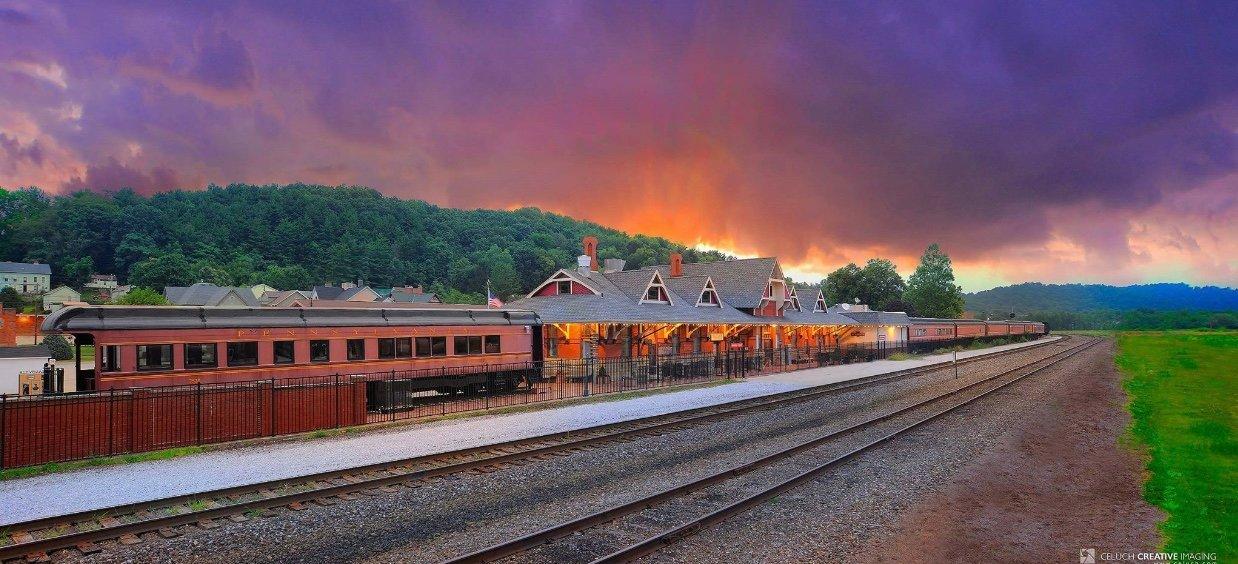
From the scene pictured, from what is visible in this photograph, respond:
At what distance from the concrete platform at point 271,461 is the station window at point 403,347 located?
14.8 feet

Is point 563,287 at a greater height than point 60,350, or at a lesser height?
greater

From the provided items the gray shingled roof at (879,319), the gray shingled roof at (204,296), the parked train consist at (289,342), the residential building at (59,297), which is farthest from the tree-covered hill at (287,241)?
the parked train consist at (289,342)

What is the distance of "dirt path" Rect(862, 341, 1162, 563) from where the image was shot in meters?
9.57

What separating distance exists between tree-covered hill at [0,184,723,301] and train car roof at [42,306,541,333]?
100m

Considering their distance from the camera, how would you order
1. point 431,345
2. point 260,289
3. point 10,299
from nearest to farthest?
point 431,345 < point 10,299 < point 260,289

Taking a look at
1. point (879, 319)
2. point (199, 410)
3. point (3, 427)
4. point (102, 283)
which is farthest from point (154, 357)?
point (102, 283)

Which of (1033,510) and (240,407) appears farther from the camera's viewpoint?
(240,407)

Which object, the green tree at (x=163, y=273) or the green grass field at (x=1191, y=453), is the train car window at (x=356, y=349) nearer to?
the green grass field at (x=1191, y=453)

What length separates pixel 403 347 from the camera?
24.3 m

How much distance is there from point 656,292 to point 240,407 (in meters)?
33.2

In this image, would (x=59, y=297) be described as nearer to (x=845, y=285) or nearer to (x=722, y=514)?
(x=845, y=285)

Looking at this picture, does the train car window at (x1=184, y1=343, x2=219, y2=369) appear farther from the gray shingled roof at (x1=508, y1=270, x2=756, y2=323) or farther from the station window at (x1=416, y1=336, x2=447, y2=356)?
the gray shingled roof at (x1=508, y1=270, x2=756, y2=323)

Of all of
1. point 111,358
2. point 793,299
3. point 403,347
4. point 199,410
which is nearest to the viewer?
point 199,410

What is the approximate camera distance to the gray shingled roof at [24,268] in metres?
124
